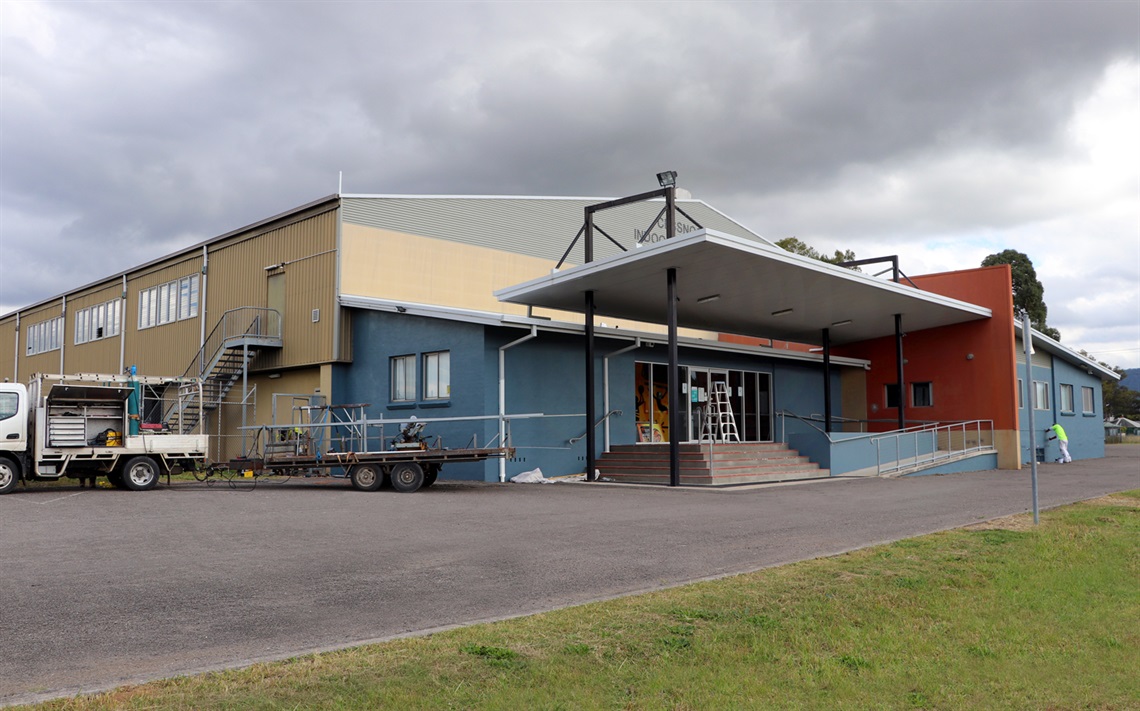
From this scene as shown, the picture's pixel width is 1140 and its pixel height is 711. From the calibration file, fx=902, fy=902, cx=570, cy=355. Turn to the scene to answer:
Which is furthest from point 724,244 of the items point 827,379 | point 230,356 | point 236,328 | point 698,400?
point 236,328

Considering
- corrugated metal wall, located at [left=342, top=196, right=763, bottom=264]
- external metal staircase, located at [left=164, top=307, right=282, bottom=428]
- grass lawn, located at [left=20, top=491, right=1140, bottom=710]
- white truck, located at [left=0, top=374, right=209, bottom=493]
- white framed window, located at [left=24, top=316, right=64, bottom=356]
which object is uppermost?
corrugated metal wall, located at [left=342, top=196, right=763, bottom=264]

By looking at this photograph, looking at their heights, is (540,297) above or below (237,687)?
above

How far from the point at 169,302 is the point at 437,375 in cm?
1515

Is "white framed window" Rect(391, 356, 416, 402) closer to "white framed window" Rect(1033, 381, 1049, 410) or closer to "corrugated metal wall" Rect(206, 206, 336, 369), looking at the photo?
"corrugated metal wall" Rect(206, 206, 336, 369)

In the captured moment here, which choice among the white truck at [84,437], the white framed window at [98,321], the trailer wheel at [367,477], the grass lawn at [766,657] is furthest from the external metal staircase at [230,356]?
the grass lawn at [766,657]

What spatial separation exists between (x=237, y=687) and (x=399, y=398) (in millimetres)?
17851

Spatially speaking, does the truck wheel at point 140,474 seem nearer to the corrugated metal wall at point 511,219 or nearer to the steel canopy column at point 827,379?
the corrugated metal wall at point 511,219

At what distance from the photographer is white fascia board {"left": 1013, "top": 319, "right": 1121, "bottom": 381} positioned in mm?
28422

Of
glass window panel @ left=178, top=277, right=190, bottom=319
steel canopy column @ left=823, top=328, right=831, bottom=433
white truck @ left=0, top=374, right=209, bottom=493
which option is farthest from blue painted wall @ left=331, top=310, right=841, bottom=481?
glass window panel @ left=178, top=277, right=190, bottom=319

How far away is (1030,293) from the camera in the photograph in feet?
201

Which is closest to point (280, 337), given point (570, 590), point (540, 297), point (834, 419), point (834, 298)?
point (540, 297)

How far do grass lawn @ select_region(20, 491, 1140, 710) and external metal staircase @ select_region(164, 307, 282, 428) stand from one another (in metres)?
21.4

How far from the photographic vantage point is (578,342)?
2170 centimetres

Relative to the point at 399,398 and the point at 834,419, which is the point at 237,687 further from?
the point at 834,419
